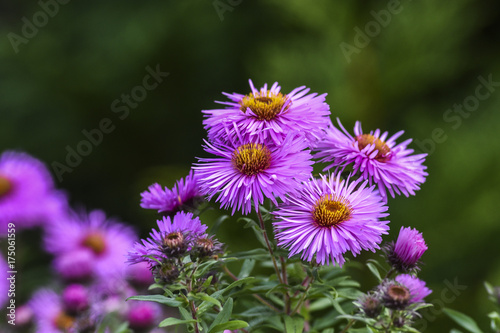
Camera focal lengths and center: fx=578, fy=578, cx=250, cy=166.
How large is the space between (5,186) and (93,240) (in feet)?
1.13

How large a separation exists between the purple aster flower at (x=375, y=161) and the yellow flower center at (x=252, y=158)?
11 cm

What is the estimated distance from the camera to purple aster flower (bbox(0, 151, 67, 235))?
1479 millimetres

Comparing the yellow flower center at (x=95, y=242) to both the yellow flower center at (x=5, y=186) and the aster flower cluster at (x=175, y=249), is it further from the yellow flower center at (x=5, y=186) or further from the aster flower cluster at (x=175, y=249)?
the aster flower cluster at (x=175, y=249)

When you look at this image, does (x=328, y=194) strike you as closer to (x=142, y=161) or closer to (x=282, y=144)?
(x=282, y=144)

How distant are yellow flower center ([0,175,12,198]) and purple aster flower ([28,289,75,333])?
11.5 inches

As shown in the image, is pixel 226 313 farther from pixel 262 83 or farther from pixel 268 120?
pixel 262 83

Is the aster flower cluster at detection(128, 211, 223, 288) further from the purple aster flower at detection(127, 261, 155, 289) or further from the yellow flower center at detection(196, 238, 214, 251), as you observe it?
the purple aster flower at detection(127, 261, 155, 289)

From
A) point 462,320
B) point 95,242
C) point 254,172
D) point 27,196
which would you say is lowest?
point 462,320

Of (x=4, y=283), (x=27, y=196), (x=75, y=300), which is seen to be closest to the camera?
(x=75, y=300)

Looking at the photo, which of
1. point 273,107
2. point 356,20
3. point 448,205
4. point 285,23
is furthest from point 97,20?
point 273,107

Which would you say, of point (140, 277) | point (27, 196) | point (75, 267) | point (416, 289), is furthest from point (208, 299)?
point (27, 196)

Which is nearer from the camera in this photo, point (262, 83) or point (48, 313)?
point (48, 313)

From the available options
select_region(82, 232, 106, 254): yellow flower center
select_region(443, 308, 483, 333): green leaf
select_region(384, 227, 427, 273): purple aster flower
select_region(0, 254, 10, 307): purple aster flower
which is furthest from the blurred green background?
select_region(0, 254, 10, 307): purple aster flower

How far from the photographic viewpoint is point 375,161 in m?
0.88
